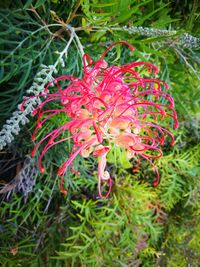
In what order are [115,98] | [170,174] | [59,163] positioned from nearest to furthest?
[115,98] → [59,163] → [170,174]

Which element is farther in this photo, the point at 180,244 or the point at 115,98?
the point at 180,244

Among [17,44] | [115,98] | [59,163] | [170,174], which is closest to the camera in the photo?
[115,98]

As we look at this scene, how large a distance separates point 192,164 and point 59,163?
403 mm

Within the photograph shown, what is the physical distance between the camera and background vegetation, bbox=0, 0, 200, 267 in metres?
0.58

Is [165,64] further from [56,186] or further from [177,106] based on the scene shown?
[56,186]

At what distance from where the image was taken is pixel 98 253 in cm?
75

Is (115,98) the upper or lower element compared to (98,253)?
upper

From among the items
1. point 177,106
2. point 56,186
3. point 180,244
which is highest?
point 177,106

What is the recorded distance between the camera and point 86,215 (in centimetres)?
76

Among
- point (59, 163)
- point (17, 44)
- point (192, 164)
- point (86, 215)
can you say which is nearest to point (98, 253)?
point (86, 215)

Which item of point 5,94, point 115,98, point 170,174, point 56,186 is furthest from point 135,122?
point 170,174

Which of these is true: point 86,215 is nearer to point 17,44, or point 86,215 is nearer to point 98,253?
point 98,253

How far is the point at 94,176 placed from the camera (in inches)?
31.8

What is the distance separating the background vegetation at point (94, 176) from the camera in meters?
0.58
